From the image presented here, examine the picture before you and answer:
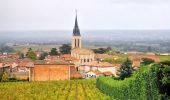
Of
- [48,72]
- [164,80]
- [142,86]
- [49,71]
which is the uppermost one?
[164,80]

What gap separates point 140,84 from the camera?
2880cm

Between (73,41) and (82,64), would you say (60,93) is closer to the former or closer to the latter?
(82,64)

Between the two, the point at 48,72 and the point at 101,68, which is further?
the point at 101,68

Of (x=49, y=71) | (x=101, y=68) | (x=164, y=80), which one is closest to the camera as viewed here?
(x=164, y=80)

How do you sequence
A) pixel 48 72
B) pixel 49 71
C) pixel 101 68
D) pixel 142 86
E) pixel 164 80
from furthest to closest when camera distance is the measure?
pixel 101 68 → pixel 49 71 → pixel 48 72 → pixel 142 86 → pixel 164 80

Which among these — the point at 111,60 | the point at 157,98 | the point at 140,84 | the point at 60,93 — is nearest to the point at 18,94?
the point at 60,93

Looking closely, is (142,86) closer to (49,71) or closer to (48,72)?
(48,72)

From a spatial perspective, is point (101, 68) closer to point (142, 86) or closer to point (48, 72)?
point (48, 72)

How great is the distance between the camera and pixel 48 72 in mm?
84938

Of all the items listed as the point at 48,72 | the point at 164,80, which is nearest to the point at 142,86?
the point at 164,80

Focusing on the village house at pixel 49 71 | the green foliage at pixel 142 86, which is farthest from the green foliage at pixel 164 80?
the village house at pixel 49 71

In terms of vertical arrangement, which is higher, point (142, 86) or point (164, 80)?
point (164, 80)

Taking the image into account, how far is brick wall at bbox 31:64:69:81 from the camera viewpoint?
84425 millimetres

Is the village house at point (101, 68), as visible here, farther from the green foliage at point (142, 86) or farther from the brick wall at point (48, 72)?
the green foliage at point (142, 86)
